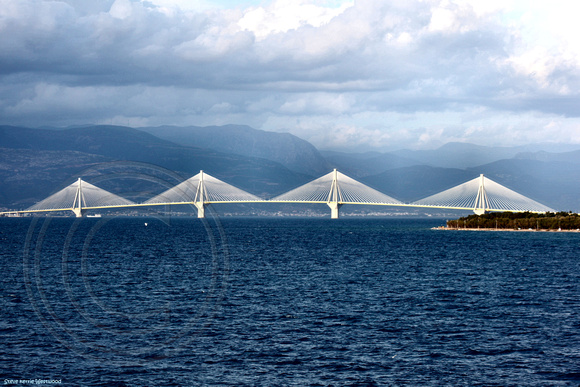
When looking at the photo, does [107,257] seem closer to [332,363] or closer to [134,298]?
[134,298]

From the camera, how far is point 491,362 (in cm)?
2900

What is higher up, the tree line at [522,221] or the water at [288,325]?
the tree line at [522,221]

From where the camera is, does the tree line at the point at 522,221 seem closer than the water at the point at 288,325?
No

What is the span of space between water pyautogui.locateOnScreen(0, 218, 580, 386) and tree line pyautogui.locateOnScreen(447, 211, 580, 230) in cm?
10638

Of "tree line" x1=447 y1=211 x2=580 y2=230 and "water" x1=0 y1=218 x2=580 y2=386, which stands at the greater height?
"tree line" x1=447 y1=211 x2=580 y2=230

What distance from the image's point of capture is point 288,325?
36.2m

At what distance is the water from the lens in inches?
1077

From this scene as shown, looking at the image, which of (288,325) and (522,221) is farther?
(522,221)

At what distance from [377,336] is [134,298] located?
19141 millimetres

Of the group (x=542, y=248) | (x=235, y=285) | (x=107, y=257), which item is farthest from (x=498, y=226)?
(x=235, y=285)

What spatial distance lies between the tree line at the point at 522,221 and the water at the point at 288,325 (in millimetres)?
106379

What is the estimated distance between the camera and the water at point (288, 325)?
27.4m

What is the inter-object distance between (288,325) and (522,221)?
15058 cm

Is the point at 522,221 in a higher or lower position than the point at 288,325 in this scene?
higher
